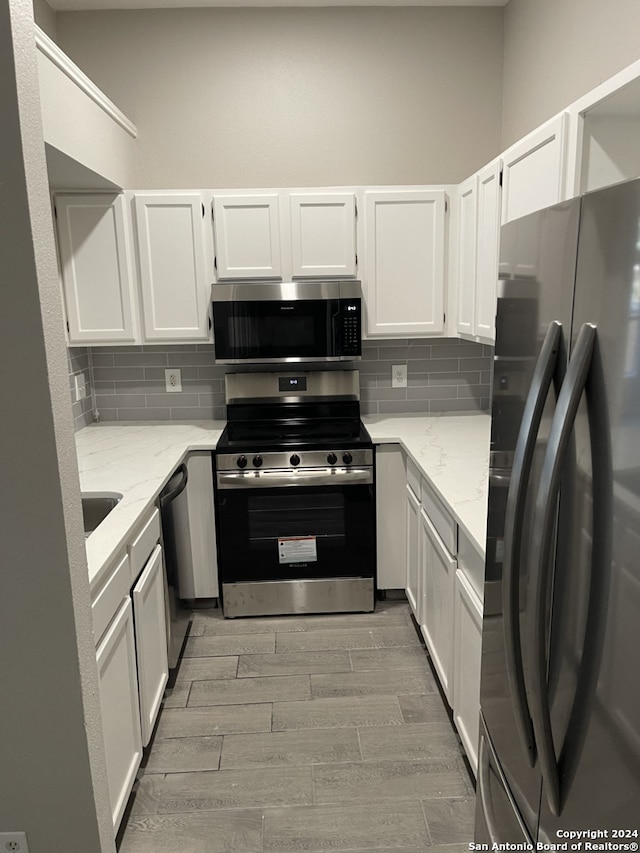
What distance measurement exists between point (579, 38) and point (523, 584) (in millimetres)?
2238

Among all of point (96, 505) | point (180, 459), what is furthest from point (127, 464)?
point (96, 505)

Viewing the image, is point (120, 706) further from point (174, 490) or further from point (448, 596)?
point (448, 596)

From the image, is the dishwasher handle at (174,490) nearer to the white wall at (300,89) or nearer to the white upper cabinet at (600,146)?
the white wall at (300,89)

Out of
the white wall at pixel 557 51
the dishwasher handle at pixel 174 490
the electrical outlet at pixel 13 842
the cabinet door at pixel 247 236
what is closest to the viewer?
the electrical outlet at pixel 13 842

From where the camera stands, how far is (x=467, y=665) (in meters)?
1.89

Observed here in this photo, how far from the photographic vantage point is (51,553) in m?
1.23

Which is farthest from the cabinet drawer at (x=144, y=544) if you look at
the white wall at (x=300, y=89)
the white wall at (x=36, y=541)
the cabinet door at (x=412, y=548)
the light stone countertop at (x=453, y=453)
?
the white wall at (x=300, y=89)

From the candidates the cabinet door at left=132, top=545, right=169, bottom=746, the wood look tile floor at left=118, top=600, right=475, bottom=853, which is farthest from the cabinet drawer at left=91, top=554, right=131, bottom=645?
the wood look tile floor at left=118, top=600, right=475, bottom=853

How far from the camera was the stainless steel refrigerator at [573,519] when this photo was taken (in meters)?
0.79

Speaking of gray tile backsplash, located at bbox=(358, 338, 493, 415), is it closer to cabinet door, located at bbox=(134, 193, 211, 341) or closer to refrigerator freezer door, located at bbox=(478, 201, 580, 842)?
cabinet door, located at bbox=(134, 193, 211, 341)

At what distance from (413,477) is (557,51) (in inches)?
75.1

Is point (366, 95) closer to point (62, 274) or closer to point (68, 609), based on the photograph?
point (62, 274)

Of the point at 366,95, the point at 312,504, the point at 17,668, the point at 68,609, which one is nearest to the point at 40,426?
the point at 68,609

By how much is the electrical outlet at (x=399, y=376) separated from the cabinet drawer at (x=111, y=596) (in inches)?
79.3
